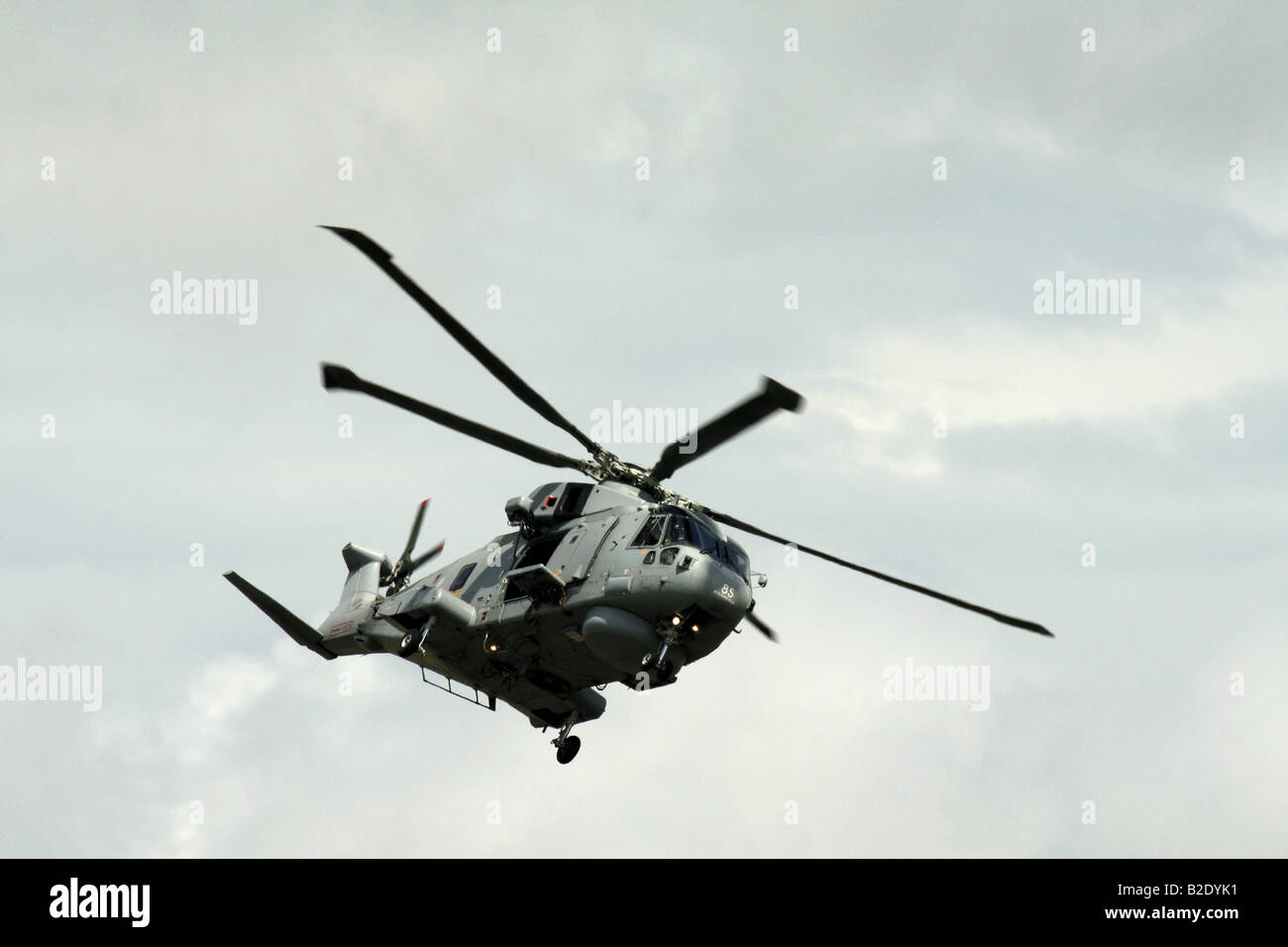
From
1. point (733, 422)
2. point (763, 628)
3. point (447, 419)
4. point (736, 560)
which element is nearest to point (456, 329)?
point (447, 419)

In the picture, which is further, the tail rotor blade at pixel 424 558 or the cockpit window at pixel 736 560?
the tail rotor blade at pixel 424 558

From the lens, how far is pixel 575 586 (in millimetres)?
38250

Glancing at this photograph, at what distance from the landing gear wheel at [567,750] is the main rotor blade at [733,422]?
7820mm

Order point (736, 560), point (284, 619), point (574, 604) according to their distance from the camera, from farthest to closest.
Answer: point (284, 619), point (736, 560), point (574, 604)

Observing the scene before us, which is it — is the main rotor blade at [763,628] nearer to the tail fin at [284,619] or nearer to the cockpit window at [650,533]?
the cockpit window at [650,533]

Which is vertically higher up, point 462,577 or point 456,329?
point 456,329

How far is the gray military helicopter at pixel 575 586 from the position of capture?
36688 millimetres

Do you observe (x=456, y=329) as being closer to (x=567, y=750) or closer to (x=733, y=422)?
(x=733, y=422)

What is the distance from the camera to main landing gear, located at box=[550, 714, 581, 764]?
42.3 m

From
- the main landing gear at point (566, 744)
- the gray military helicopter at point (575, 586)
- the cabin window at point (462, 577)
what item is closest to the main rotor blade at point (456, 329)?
the gray military helicopter at point (575, 586)

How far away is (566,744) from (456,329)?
41.2 ft

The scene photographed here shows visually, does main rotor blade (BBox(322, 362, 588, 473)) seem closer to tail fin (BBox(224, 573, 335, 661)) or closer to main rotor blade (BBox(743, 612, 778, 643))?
main rotor blade (BBox(743, 612, 778, 643))
